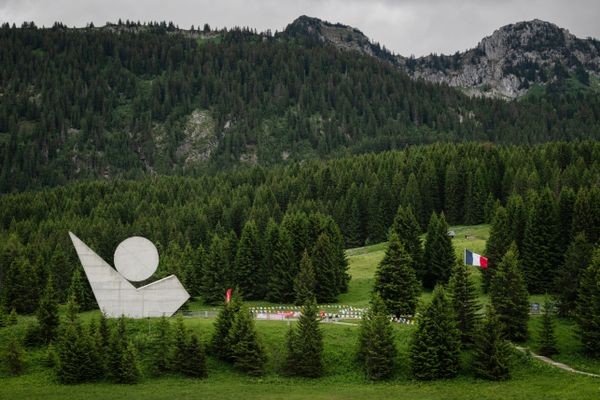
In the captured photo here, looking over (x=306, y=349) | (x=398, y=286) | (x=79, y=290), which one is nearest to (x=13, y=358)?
(x=306, y=349)

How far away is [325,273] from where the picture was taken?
81.8 m

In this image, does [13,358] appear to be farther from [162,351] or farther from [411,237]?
[411,237]

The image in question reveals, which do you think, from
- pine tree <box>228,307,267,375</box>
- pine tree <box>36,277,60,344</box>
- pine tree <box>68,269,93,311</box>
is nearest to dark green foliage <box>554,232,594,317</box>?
pine tree <box>228,307,267,375</box>

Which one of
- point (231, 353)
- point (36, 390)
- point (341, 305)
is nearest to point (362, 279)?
point (341, 305)

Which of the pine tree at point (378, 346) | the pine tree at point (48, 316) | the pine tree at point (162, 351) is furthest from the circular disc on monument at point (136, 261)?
the pine tree at point (378, 346)

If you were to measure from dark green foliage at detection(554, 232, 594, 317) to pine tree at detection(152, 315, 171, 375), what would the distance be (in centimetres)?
3807

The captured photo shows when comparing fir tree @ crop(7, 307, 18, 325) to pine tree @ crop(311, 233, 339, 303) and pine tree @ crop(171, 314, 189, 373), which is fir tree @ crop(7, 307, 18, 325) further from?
pine tree @ crop(311, 233, 339, 303)

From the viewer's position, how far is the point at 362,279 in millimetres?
90062

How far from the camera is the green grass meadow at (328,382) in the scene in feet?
163

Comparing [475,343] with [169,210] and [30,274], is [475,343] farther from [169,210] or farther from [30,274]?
[169,210]

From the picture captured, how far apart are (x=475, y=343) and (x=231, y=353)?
67.4 ft

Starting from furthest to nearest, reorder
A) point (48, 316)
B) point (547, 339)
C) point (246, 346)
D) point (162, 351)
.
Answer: point (48, 316), point (162, 351), point (547, 339), point (246, 346)

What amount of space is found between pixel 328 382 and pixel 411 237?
36406 mm

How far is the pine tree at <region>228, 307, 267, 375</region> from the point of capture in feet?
185
